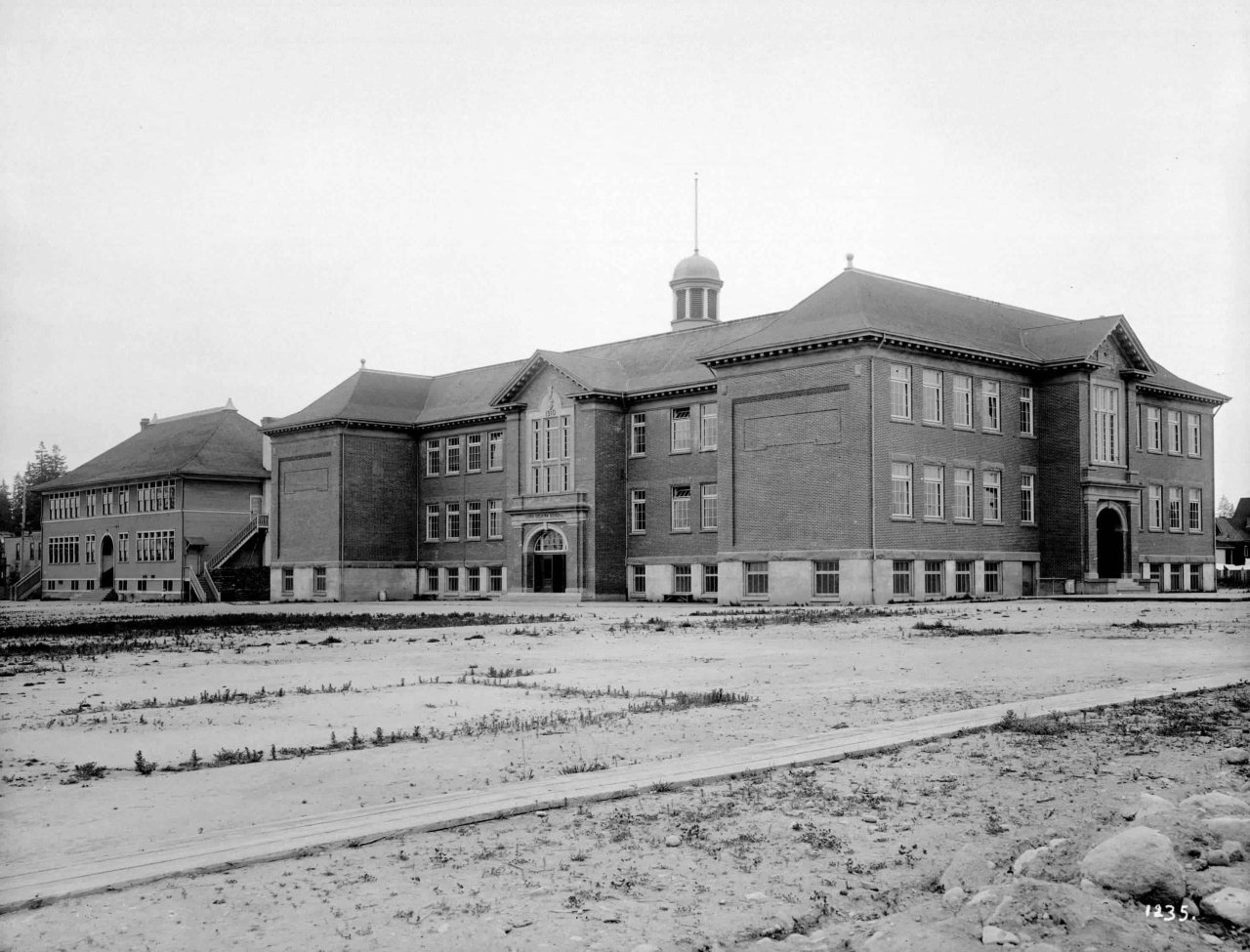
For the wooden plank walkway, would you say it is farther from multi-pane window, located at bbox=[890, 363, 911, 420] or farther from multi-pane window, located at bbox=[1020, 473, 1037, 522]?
multi-pane window, located at bbox=[1020, 473, 1037, 522]

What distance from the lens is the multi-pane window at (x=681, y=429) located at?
179ft

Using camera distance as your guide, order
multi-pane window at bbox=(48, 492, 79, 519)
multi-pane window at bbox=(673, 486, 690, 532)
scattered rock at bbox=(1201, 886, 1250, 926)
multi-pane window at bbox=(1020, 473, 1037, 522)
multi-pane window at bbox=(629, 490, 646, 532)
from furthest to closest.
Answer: multi-pane window at bbox=(48, 492, 79, 519)
multi-pane window at bbox=(629, 490, 646, 532)
multi-pane window at bbox=(673, 486, 690, 532)
multi-pane window at bbox=(1020, 473, 1037, 522)
scattered rock at bbox=(1201, 886, 1250, 926)

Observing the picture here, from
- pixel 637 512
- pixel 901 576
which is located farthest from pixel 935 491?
pixel 637 512

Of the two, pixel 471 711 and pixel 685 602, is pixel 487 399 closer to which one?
pixel 685 602

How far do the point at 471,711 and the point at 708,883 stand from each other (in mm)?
6837

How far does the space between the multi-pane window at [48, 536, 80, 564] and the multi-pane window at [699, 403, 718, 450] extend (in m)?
49.2

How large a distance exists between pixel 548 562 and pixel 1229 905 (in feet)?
175

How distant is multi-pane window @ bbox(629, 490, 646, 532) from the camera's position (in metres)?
56.6

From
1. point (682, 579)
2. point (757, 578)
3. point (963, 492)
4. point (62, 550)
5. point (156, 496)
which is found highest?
point (156, 496)

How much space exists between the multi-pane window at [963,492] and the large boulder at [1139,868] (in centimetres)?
4300

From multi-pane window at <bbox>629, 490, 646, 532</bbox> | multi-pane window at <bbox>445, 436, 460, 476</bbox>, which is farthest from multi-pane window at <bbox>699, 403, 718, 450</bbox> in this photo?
multi-pane window at <bbox>445, 436, 460, 476</bbox>

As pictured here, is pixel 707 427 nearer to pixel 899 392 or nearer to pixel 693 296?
pixel 899 392

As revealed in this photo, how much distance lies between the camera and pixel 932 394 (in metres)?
47.7

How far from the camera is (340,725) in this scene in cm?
1212
